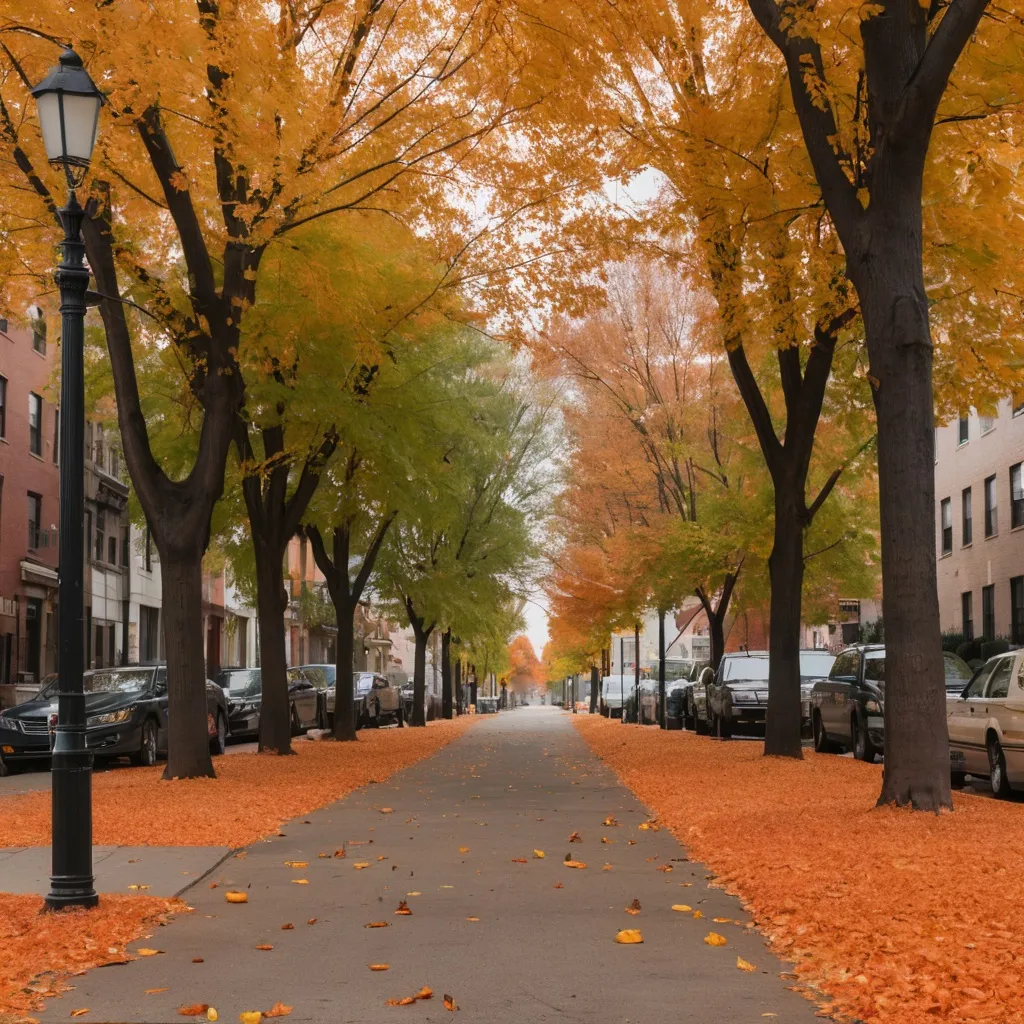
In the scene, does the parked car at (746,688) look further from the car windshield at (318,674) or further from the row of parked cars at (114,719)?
the car windshield at (318,674)

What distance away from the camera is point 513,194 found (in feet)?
55.8

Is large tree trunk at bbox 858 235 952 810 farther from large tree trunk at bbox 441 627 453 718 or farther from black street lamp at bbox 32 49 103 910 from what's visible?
large tree trunk at bbox 441 627 453 718

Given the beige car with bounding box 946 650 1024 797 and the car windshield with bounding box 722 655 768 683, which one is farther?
the car windshield with bounding box 722 655 768 683

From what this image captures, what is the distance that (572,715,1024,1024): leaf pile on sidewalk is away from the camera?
5602 millimetres

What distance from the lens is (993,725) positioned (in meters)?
15.1

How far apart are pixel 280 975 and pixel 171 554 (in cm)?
1082

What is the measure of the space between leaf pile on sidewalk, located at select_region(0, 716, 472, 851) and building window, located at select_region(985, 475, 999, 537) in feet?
79.3

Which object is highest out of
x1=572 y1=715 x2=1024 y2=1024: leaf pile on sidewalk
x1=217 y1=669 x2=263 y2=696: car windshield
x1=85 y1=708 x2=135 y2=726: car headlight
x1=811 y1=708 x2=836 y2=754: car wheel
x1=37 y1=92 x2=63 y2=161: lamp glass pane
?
x1=37 y1=92 x2=63 y2=161: lamp glass pane

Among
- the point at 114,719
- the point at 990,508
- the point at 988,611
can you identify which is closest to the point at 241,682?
the point at 114,719

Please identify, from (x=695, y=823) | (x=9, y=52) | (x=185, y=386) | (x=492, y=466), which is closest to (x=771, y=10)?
(x=695, y=823)

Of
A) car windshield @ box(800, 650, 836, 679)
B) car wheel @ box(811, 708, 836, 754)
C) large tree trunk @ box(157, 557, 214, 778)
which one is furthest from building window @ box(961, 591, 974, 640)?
large tree trunk @ box(157, 557, 214, 778)

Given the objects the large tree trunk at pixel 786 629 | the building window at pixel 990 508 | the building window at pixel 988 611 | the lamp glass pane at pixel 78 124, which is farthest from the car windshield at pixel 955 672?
the building window at pixel 990 508

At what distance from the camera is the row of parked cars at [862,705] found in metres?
14.8

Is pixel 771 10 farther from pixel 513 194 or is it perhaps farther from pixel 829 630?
pixel 829 630
